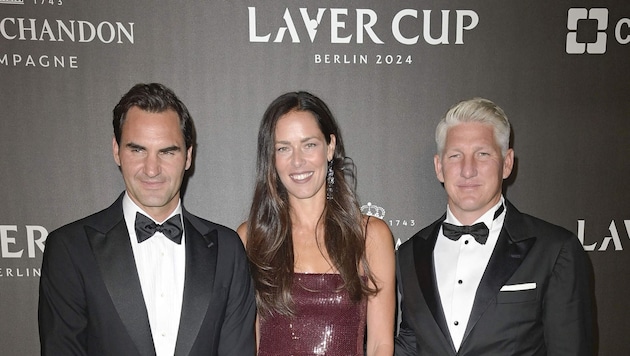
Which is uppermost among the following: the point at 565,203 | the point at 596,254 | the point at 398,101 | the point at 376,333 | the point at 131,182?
the point at 398,101

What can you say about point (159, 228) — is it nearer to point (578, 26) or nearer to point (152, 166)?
point (152, 166)

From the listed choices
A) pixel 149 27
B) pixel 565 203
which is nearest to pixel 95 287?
pixel 149 27

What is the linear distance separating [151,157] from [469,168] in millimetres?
1173

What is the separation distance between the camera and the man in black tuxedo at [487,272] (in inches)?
75.1

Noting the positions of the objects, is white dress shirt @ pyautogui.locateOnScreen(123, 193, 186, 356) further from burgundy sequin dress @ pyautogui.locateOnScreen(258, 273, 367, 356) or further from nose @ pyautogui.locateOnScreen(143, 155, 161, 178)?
burgundy sequin dress @ pyautogui.locateOnScreen(258, 273, 367, 356)

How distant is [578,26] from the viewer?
2.70 m

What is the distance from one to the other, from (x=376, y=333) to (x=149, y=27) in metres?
1.83

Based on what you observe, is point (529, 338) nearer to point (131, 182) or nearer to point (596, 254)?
point (596, 254)

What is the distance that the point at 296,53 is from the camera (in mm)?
2660

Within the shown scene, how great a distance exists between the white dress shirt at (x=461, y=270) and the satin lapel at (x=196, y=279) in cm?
90

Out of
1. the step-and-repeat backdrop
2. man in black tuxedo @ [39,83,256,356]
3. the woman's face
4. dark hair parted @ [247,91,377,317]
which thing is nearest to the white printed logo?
the step-and-repeat backdrop

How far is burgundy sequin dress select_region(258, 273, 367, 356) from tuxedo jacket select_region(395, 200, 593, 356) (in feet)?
1.26

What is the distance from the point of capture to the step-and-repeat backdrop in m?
2.62

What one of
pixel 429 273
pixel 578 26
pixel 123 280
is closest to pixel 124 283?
pixel 123 280
